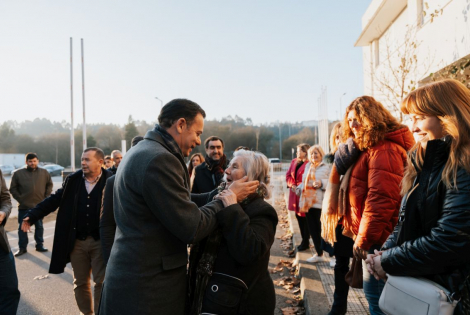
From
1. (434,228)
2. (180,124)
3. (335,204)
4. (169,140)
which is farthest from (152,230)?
(335,204)

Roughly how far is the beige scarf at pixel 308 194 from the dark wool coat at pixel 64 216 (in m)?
3.58

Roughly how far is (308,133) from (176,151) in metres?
95.6

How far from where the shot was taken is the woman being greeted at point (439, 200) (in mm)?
1683

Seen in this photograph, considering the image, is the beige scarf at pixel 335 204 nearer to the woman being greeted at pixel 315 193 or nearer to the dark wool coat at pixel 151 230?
the dark wool coat at pixel 151 230

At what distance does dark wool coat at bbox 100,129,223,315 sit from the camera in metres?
2.04

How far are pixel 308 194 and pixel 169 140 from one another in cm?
461

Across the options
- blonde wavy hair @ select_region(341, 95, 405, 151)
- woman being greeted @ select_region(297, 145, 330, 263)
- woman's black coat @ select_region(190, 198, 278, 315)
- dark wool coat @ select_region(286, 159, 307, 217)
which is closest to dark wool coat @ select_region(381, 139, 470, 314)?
woman's black coat @ select_region(190, 198, 278, 315)

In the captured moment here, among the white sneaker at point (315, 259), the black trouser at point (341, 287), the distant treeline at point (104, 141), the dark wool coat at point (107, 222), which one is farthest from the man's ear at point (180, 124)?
the distant treeline at point (104, 141)

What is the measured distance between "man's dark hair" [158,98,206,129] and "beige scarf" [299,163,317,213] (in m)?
4.46

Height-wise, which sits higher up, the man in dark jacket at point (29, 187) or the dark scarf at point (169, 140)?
the dark scarf at point (169, 140)

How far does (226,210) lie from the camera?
7.27 ft

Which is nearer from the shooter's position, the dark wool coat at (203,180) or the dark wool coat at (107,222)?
the dark wool coat at (107,222)

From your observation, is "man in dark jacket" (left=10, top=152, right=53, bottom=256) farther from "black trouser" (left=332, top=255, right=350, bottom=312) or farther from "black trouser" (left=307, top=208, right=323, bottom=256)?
"black trouser" (left=332, top=255, right=350, bottom=312)

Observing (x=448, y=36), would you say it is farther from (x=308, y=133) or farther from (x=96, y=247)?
(x=308, y=133)
